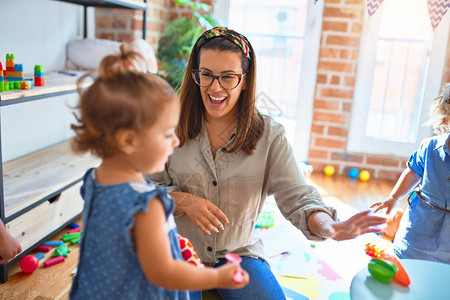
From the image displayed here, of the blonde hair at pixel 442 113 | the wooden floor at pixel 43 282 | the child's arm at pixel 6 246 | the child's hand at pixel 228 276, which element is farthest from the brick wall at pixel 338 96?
the child's hand at pixel 228 276

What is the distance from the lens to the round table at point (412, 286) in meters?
0.91

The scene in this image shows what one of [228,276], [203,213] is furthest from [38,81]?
[228,276]

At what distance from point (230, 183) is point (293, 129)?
1.98 meters

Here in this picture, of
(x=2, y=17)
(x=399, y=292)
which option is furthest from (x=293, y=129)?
(x=399, y=292)

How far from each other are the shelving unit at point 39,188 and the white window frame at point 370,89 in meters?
1.74

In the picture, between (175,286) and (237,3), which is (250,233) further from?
(237,3)

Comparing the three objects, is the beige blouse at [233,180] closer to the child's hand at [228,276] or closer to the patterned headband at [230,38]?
the patterned headband at [230,38]

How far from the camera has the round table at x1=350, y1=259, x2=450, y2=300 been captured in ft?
2.97

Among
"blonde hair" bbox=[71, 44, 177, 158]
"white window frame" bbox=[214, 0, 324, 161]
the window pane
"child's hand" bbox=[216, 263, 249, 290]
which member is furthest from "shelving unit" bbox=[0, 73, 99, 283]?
the window pane

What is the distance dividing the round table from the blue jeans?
0.25 m

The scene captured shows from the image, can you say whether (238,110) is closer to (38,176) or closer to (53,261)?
(53,261)

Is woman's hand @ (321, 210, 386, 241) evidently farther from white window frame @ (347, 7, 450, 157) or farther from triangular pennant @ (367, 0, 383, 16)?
white window frame @ (347, 7, 450, 157)

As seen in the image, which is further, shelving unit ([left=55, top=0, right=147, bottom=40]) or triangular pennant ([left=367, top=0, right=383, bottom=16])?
shelving unit ([left=55, top=0, right=147, bottom=40])

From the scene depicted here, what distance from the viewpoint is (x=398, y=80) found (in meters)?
3.02
